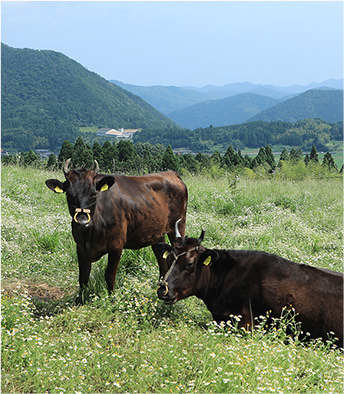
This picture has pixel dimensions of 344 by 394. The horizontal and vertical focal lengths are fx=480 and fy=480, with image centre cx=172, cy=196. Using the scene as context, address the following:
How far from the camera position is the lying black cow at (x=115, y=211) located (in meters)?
6.51

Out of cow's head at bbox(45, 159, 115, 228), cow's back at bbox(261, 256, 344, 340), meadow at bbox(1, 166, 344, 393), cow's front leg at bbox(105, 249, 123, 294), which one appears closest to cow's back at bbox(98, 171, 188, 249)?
cow's front leg at bbox(105, 249, 123, 294)

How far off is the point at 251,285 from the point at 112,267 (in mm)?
2092

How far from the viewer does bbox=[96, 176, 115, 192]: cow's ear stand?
Answer: 6.70m

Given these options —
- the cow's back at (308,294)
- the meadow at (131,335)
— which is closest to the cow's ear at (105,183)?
the meadow at (131,335)

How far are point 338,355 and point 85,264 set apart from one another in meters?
3.67

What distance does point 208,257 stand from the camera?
20.8ft

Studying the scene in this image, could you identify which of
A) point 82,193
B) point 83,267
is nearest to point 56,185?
point 82,193

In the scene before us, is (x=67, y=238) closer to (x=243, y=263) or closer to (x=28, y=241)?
(x=28, y=241)

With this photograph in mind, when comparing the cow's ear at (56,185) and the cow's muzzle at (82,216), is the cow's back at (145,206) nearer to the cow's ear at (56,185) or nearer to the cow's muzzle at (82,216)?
the cow's muzzle at (82,216)

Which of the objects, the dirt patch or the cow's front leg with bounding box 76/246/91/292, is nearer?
the cow's front leg with bounding box 76/246/91/292

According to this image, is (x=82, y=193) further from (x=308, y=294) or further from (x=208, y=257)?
(x=308, y=294)

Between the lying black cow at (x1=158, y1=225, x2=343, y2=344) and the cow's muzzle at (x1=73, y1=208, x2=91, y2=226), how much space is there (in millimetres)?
1081

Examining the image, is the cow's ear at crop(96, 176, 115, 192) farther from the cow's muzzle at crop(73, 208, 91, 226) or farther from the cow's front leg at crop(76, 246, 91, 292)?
the cow's front leg at crop(76, 246, 91, 292)

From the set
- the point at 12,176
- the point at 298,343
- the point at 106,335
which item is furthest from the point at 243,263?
the point at 12,176
